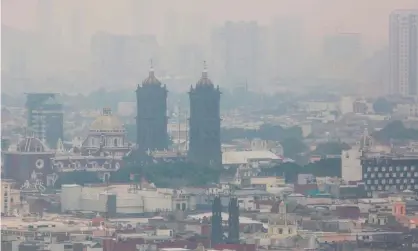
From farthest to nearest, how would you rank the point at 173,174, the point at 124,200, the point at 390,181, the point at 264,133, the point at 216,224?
the point at 264,133, the point at 173,174, the point at 390,181, the point at 124,200, the point at 216,224

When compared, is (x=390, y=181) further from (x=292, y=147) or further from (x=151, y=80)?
(x=151, y=80)

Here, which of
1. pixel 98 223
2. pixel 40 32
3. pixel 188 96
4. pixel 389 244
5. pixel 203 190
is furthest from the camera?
pixel 188 96

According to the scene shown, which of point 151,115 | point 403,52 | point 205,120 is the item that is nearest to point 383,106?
point 403,52

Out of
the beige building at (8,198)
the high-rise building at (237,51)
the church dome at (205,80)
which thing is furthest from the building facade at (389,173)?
the beige building at (8,198)

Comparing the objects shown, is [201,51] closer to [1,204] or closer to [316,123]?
[316,123]

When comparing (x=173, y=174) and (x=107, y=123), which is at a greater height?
(x=107, y=123)

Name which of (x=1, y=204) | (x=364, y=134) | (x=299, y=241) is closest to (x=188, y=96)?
(x=364, y=134)

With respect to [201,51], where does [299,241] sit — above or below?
below

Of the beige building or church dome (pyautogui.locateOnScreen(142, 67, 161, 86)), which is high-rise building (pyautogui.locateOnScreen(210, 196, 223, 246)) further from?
church dome (pyautogui.locateOnScreen(142, 67, 161, 86))
